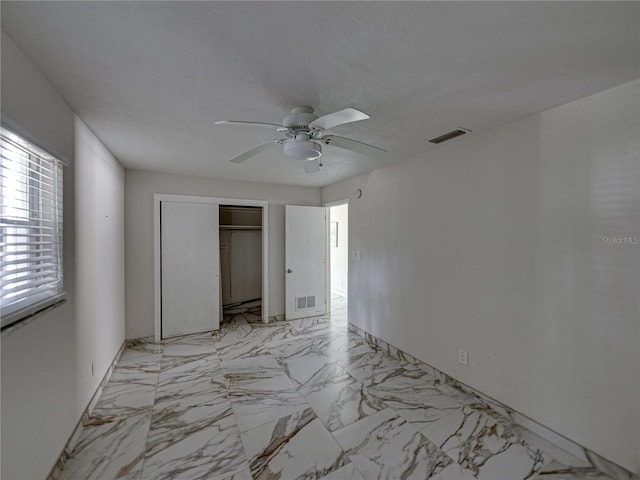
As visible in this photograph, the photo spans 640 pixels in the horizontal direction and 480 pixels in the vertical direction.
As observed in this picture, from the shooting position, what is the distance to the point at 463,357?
8.38ft

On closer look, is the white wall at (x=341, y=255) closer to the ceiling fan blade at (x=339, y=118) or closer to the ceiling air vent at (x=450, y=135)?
the ceiling air vent at (x=450, y=135)

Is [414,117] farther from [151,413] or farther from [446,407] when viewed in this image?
[151,413]

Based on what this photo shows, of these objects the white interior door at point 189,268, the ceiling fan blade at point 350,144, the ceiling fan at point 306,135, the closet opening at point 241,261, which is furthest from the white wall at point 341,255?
the ceiling fan at point 306,135

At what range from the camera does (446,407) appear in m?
2.34

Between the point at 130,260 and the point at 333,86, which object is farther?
the point at 130,260

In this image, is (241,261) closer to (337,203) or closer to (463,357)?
(337,203)

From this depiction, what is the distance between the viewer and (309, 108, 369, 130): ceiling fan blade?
4.87 feet

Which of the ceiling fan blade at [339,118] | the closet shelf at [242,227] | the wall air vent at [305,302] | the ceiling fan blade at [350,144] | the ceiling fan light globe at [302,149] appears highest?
the ceiling fan blade at [339,118]

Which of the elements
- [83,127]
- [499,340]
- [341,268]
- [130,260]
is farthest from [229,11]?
[341,268]

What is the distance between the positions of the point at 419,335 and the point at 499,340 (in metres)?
0.88

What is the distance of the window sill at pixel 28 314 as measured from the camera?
3.99ft

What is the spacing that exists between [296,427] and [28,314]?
1788mm

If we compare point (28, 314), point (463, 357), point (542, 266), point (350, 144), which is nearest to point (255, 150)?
point (350, 144)

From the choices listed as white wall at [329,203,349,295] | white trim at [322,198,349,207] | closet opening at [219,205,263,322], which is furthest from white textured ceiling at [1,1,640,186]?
white wall at [329,203,349,295]
